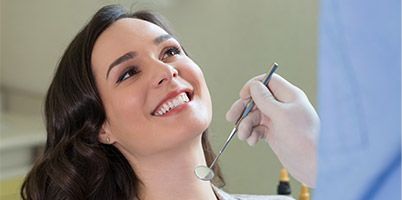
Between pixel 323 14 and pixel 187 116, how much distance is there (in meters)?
0.62

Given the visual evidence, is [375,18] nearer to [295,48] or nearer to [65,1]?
[295,48]

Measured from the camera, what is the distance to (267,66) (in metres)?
2.06

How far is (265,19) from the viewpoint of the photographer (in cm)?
204

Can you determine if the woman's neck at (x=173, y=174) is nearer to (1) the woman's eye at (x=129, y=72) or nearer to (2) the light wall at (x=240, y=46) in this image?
(1) the woman's eye at (x=129, y=72)

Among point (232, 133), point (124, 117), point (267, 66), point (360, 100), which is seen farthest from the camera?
point (267, 66)

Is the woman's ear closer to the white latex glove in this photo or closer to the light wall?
the white latex glove

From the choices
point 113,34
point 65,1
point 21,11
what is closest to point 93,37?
point 113,34

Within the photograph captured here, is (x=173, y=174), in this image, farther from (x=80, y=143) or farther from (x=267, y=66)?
(x=267, y=66)

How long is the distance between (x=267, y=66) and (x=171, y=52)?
804 millimetres

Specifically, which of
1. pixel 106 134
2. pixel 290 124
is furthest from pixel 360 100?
pixel 106 134

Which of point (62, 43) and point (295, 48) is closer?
point (295, 48)

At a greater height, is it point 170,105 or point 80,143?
point 170,105

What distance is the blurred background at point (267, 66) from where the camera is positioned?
0.57 m

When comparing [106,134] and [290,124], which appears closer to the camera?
[290,124]
